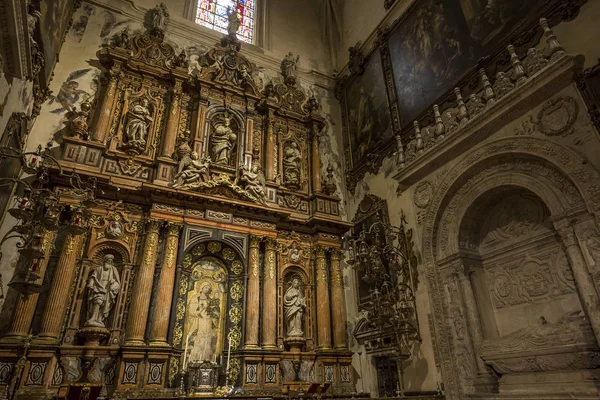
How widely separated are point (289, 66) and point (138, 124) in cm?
583

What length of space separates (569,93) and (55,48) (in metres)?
10.7

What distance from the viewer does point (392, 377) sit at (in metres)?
9.21

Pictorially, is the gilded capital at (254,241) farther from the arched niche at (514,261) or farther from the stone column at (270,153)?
the arched niche at (514,261)

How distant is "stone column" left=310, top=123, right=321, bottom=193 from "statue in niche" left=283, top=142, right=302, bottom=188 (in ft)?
1.53

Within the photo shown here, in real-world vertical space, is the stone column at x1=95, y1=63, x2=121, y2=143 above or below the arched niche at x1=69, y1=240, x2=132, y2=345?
above

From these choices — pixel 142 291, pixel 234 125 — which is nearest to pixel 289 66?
pixel 234 125

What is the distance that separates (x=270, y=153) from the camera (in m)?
11.8

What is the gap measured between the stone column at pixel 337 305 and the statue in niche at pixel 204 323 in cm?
300

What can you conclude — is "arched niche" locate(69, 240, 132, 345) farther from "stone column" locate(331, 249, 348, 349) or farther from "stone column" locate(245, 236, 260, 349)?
"stone column" locate(331, 249, 348, 349)

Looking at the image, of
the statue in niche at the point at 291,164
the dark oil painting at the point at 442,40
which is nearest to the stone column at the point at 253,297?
the statue in niche at the point at 291,164

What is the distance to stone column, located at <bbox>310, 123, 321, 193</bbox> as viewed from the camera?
39.5 feet

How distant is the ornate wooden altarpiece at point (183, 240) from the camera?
7.71 m

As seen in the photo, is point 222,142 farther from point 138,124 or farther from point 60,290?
point 60,290

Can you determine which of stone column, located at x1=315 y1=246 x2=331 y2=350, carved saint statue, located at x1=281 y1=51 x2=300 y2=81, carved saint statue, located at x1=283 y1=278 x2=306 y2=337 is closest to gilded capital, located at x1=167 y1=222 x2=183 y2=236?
carved saint statue, located at x1=283 y1=278 x2=306 y2=337
